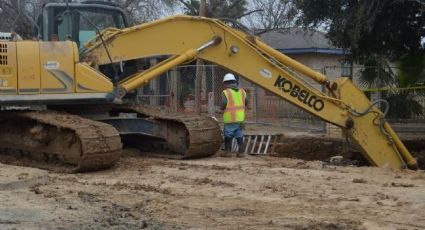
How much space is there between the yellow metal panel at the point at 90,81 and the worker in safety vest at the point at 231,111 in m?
2.71

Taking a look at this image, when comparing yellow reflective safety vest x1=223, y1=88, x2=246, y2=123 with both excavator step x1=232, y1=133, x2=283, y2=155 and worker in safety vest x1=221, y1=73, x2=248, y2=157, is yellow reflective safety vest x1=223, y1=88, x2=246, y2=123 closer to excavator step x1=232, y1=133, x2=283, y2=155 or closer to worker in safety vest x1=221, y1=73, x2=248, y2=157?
A: worker in safety vest x1=221, y1=73, x2=248, y2=157

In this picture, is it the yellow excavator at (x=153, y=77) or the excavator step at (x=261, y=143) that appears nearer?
the yellow excavator at (x=153, y=77)

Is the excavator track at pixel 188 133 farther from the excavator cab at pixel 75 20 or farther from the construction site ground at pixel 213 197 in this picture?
the excavator cab at pixel 75 20

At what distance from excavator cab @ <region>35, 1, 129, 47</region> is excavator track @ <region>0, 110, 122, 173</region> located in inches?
60.2

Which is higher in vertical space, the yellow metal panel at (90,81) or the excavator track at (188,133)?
the yellow metal panel at (90,81)

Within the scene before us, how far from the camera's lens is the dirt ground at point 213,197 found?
22.6ft

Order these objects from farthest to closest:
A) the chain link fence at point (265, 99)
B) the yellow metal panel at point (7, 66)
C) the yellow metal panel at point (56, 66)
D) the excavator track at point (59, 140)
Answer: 1. the chain link fence at point (265, 99)
2. the yellow metal panel at point (56, 66)
3. the yellow metal panel at point (7, 66)
4. the excavator track at point (59, 140)

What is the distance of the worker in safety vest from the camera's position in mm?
13117

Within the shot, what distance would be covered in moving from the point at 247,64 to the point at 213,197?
413 centimetres

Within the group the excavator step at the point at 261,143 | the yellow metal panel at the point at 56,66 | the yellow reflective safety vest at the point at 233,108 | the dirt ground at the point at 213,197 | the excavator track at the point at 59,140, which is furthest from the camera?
the excavator step at the point at 261,143

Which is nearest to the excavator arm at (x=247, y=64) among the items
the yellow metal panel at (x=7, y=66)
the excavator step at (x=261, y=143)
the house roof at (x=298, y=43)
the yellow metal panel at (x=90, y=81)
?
the yellow metal panel at (x=90, y=81)

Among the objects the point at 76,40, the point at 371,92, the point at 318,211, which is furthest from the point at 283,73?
the point at 371,92

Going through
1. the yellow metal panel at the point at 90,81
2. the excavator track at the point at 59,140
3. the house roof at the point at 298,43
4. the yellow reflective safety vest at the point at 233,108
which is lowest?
the excavator track at the point at 59,140

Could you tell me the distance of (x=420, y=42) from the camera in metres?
19.0
